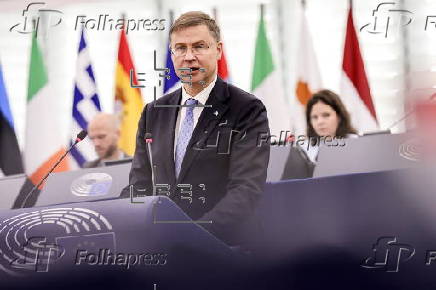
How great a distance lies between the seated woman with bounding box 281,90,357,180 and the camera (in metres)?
3.25

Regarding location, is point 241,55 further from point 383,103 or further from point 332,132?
point 332,132

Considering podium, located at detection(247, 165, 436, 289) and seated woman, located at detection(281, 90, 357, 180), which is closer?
podium, located at detection(247, 165, 436, 289)

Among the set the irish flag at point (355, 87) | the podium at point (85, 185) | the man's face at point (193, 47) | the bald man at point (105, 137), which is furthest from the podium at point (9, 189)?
the irish flag at point (355, 87)

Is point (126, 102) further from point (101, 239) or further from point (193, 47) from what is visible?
point (101, 239)

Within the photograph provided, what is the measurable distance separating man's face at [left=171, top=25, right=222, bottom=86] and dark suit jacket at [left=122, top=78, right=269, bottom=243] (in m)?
0.13

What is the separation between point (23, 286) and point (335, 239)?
0.93 meters

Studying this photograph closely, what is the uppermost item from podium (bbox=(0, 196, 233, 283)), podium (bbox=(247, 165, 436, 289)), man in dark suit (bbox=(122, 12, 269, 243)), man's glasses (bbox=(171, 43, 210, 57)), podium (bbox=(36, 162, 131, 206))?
man's glasses (bbox=(171, 43, 210, 57))

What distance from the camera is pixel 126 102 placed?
191 inches

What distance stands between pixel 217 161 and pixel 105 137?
2116mm

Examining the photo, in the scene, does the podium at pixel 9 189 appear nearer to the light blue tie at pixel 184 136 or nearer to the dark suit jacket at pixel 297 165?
the dark suit jacket at pixel 297 165

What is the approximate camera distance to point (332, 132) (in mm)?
3512

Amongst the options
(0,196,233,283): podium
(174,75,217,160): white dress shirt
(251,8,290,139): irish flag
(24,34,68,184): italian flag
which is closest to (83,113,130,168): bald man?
(24,34,68,184): italian flag

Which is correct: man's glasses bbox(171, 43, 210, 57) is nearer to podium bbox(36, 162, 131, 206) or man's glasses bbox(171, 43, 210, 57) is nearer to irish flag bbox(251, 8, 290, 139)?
podium bbox(36, 162, 131, 206)

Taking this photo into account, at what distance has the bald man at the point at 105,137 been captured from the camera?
384 cm
